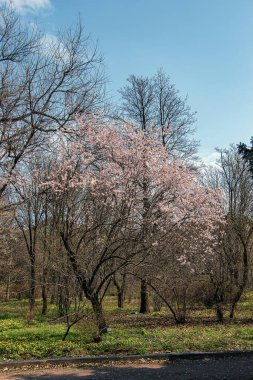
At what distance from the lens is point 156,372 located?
699 cm

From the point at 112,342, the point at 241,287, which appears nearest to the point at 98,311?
the point at 112,342

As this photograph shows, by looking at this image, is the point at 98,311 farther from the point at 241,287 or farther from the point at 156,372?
the point at 241,287

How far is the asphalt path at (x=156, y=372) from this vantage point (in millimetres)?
6660

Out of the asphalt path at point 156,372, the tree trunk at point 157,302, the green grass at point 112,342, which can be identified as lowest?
the asphalt path at point 156,372

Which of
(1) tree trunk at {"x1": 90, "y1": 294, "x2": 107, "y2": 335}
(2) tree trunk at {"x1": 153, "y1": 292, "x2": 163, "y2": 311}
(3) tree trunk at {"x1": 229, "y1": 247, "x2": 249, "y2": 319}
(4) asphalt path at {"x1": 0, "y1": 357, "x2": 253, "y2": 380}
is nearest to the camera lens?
(4) asphalt path at {"x1": 0, "y1": 357, "x2": 253, "y2": 380}

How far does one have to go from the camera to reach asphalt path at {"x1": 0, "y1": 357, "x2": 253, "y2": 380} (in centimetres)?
666

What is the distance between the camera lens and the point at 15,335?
10602mm

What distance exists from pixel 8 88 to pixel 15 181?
270 cm

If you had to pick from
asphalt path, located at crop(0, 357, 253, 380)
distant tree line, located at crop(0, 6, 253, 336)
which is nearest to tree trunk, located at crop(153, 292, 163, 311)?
distant tree line, located at crop(0, 6, 253, 336)

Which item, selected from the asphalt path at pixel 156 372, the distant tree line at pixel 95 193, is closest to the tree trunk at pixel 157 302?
the distant tree line at pixel 95 193

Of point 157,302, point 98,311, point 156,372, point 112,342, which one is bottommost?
point 156,372

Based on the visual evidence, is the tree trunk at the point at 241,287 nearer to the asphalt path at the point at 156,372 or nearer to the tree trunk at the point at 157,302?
the tree trunk at the point at 157,302

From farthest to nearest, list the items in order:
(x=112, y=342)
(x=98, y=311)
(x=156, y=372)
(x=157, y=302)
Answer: (x=157, y=302) < (x=98, y=311) < (x=112, y=342) < (x=156, y=372)

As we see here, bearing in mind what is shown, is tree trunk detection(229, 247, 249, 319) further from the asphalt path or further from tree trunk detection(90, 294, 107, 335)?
the asphalt path
